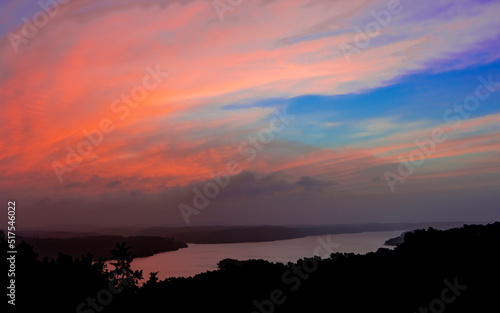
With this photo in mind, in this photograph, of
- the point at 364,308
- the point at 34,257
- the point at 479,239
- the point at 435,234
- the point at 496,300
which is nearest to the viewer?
the point at 496,300

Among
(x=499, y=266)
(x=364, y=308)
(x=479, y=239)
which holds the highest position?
(x=479, y=239)

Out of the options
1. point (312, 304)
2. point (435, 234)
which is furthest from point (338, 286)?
point (435, 234)

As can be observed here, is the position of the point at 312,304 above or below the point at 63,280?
below

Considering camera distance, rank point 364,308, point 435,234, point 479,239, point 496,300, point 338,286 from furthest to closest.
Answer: point 435,234, point 479,239, point 338,286, point 364,308, point 496,300

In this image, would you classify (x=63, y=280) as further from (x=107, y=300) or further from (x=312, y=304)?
(x=312, y=304)

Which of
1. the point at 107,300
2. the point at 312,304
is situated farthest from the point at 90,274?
the point at 312,304

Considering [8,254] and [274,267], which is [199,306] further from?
[8,254]

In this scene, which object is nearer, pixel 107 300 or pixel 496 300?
pixel 496 300
